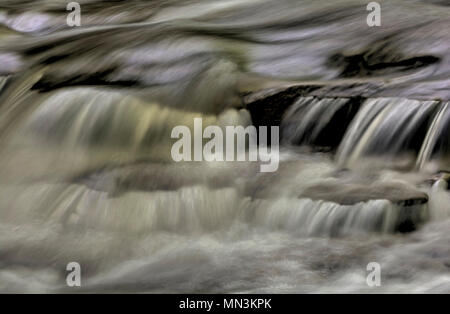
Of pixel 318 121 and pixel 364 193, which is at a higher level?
pixel 318 121

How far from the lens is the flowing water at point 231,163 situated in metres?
3.73

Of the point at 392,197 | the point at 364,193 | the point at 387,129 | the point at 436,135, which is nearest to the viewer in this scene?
the point at 392,197

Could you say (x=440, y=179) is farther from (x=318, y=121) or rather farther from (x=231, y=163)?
(x=231, y=163)

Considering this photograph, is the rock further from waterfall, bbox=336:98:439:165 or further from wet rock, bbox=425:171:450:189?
waterfall, bbox=336:98:439:165

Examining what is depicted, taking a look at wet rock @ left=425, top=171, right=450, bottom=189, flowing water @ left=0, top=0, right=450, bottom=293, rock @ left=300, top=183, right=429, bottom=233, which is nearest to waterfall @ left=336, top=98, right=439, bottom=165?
flowing water @ left=0, top=0, right=450, bottom=293

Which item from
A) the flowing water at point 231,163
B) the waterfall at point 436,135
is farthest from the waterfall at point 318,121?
the waterfall at point 436,135

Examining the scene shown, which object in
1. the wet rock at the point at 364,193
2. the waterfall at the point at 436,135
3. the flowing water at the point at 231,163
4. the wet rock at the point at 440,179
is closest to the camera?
the flowing water at the point at 231,163

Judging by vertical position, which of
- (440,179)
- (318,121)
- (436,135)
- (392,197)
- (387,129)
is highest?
(318,121)

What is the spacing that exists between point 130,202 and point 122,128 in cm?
79

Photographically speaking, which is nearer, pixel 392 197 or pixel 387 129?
pixel 392 197

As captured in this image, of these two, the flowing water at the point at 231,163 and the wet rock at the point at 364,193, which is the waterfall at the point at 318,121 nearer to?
the flowing water at the point at 231,163

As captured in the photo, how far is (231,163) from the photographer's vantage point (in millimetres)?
4555

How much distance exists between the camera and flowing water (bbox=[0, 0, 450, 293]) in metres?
3.73

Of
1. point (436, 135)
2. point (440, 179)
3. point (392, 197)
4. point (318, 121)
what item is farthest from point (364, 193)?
Answer: point (318, 121)
